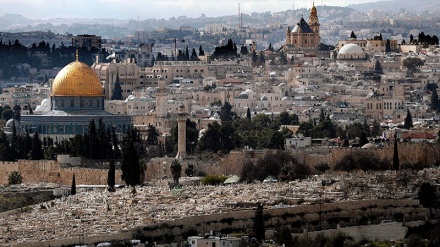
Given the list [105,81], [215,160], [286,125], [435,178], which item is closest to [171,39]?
[105,81]

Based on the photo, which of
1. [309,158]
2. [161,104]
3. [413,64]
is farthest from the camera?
[413,64]

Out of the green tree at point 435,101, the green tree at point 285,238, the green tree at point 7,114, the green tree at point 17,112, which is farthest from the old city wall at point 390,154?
the green tree at point 7,114

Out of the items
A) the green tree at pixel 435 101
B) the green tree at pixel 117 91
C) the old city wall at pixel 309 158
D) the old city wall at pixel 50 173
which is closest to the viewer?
the old city wall at pixel 309 158

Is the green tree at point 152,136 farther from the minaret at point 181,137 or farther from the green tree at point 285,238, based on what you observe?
the green tree at point 285,238

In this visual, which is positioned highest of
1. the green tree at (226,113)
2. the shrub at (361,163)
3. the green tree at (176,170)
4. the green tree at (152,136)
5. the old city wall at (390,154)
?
the shrub at (361,163)

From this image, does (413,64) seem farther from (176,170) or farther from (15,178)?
(176,170)

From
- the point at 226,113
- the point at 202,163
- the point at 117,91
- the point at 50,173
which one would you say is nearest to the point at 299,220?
the point at 202,163
